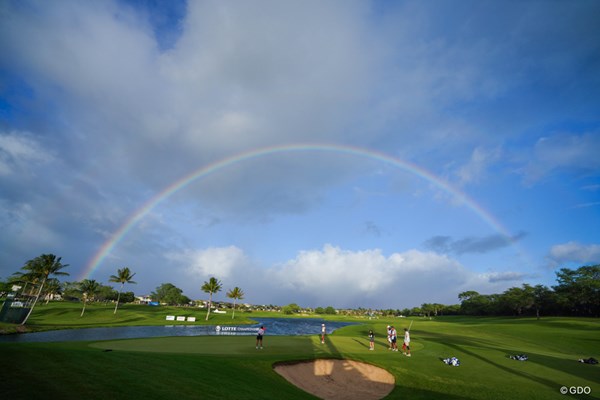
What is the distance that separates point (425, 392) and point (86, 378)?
1753 cm

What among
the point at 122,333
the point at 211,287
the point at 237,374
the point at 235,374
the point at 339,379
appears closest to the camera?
the point at 235,374

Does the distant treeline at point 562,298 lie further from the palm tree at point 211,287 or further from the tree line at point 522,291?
the palm tree at point 211,287

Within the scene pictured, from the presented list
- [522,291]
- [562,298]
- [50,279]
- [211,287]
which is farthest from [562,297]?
[50,279]

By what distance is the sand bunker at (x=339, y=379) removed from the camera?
750 inches

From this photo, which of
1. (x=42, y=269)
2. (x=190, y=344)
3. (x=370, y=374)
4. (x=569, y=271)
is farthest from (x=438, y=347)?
(x=569, y=271)

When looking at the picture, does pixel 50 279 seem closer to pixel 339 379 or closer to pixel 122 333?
pixel 122 333

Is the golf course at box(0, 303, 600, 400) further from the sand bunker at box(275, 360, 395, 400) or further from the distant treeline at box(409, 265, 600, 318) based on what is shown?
the distant treeline at box(409, 265, 600, 318)

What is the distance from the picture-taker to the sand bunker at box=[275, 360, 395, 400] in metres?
19.1

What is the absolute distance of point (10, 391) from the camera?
29.3ft

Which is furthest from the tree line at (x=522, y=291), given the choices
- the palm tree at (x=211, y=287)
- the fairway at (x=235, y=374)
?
the fairway at (x=235, y=374)

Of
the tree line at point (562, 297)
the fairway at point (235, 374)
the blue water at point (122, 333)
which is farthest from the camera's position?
the tree line at point (562, 297)

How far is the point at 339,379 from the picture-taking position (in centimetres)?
2159

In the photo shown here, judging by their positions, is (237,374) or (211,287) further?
(211,287)

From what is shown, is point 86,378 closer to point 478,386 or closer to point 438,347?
point 478,386
